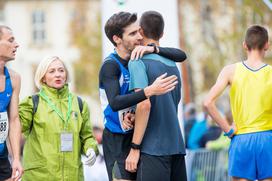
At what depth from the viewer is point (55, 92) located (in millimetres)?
9898

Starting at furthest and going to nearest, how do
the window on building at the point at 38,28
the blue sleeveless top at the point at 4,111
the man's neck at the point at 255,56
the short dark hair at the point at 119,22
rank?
the window on building at the point at 38,28 < the man's neck at the point at 255,56 < the blue sleeveless top at the point at 4,111 < the short dark hair at the point at 119,22

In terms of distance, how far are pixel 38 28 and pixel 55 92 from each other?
68.3 m

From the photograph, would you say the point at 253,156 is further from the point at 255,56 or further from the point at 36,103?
the point at 36,103

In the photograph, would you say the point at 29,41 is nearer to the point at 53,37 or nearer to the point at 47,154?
the point at 53,37

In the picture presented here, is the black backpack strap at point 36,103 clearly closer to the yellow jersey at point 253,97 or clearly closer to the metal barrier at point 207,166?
the yellow jersey at point 253,97

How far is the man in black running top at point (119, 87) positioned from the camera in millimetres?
8625

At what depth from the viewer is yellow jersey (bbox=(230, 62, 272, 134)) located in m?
9.52

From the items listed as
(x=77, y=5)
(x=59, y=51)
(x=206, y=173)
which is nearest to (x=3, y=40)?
(x=206, y=173)

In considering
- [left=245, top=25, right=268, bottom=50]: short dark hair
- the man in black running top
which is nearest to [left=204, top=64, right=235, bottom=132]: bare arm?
[left=245, top=25, right=268, bottom=50]: short dark hair

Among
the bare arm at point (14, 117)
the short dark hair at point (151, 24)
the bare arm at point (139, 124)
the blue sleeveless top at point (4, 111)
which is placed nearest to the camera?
the bare arm at point (139, 124)

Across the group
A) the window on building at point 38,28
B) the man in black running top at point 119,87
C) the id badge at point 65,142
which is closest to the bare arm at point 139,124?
the man in black running top at point 119,87

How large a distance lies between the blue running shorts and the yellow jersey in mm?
78

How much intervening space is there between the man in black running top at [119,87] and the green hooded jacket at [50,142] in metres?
Result: 0.89

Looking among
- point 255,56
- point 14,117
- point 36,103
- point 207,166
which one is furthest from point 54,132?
point 207,166
